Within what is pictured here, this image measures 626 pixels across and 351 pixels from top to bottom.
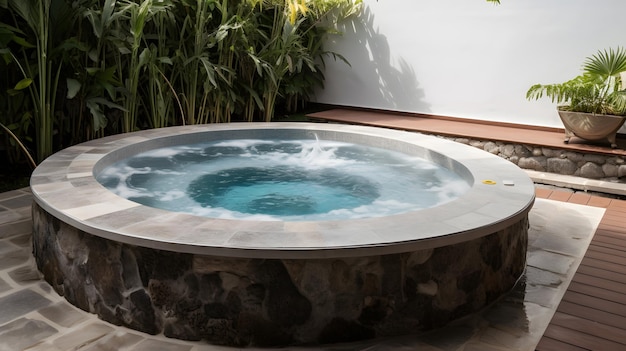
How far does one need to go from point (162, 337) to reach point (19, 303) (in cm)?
77

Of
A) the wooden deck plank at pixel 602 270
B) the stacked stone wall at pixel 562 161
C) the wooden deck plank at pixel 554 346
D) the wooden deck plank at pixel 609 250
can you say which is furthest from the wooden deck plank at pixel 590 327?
the stacked stone wall at pixel 562 161

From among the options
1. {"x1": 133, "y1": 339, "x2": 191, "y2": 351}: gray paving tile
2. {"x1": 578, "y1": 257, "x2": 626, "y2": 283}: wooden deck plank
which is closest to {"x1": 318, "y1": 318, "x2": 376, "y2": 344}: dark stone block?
{"x1": 133, "y1": 339, "x2": 191, "y2": 351}: gray paving tile

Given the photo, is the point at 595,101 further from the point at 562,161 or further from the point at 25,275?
the point at 25,275

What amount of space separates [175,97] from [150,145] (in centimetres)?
119

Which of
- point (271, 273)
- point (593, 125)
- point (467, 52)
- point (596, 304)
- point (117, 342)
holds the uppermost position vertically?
point (467, 52)

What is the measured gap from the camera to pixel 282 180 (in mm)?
4082

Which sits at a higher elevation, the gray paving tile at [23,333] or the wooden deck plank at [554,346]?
the wooden deck plank at [554,346]

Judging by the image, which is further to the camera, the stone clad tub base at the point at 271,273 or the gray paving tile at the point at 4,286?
the gray paving tile at the point at 4,286

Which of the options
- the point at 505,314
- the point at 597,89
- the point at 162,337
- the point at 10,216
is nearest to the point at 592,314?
the point at 505,314

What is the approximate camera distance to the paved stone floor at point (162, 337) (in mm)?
2051

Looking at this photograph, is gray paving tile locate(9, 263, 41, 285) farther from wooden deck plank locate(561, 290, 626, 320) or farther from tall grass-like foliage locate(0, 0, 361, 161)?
wooden deck plank locate(561, 290, 626, 320)

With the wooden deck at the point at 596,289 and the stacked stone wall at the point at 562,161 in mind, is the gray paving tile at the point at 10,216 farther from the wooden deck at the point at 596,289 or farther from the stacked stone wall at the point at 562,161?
the stacked stone wall at the point at 562,161

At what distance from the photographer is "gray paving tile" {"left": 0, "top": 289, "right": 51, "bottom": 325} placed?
222 centimetres

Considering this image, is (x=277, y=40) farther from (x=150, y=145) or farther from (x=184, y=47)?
(x=150, y=145)
